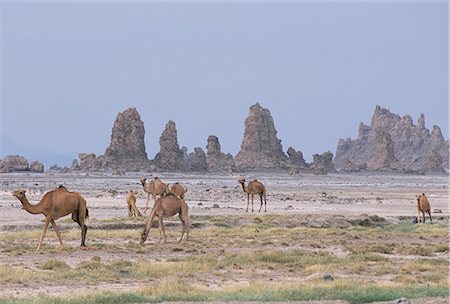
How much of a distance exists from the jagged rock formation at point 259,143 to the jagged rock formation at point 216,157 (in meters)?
5.41

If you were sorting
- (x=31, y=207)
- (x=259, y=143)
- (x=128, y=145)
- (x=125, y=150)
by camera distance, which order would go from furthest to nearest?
(x=259, y=143) → (x=128, y=145) → (x=125, y=150) → (x=31, y=207)

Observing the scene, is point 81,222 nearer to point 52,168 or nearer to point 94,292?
point 94,292

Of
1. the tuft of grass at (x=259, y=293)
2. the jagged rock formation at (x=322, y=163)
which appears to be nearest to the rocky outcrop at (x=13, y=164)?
the jagged rock formation at (x=322, y=163)

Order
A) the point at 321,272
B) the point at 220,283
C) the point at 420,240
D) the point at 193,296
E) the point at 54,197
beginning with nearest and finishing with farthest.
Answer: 1. the point at 193,296
2. the point at 220,283
3. the point at 321,272
4. the point at 54,197
5. the point at 420,240

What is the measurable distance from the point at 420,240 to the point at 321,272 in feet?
34.7

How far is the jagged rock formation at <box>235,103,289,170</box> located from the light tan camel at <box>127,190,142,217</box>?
13881cm

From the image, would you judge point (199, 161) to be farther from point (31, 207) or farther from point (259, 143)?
point (31, 207)

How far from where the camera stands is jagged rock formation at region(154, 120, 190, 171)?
15925 cm

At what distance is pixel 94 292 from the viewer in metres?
17.2

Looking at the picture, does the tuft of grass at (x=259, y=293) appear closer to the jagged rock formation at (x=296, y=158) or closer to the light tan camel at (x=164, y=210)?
the light tan camel at (x=164, y=210)

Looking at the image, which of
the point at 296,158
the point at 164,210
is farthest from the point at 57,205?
the point at 296,158

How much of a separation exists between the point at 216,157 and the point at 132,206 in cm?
13517

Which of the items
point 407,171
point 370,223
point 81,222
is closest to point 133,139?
point 407,171

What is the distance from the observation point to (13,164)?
466ft
